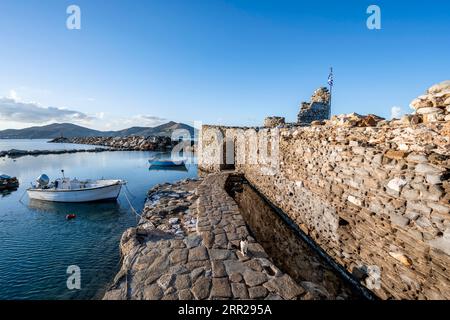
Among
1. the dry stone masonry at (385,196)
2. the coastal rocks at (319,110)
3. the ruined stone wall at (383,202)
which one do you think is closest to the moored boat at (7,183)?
the ruined stone wall at (383,202)

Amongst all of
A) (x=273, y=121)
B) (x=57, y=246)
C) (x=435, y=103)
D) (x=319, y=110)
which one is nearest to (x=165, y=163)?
(x=273, y=121)

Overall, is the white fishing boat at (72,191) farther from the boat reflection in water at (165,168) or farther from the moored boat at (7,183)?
the boat reflection in water at (165,168)

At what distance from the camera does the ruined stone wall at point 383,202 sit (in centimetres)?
304

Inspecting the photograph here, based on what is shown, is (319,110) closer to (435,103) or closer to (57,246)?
(435,103)

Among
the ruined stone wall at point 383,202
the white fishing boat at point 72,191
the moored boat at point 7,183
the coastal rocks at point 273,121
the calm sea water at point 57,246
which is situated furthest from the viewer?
the coastal rocks at point 273,121

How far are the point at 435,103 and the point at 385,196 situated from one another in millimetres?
→ 1832

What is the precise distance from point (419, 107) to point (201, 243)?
4.91m

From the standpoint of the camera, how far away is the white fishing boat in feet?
39.4

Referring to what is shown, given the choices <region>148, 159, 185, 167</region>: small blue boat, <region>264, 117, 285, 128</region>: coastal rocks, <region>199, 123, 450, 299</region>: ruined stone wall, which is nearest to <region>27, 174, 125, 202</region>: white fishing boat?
<region>199, 123, 450, 299</region>: ruined stone wall

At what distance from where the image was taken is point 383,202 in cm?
394

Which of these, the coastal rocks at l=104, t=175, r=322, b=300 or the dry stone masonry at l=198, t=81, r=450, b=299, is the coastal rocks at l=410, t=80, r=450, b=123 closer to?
the dry stone masonry at l=198, t=81, r=450, b=299

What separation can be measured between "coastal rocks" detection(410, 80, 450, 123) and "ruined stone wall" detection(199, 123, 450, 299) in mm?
180

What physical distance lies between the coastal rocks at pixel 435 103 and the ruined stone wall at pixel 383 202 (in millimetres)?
180
